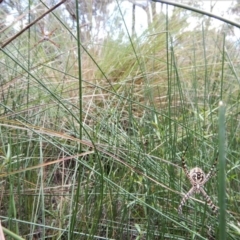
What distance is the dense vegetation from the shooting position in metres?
0.62

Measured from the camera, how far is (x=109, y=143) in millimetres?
829

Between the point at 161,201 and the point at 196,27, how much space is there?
1.43m

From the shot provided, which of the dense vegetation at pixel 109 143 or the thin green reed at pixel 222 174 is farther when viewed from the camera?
the dense vegetation at pixel 109 143

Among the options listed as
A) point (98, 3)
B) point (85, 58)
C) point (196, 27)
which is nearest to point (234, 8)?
point (196, 27)

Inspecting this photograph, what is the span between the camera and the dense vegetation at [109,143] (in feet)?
2.04

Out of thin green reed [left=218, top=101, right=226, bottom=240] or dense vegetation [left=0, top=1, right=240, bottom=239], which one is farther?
dense vegetation [left=0, top=1, right=240, bottom=239]

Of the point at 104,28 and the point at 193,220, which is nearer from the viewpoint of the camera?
the point at 193,220

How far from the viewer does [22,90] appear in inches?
40.1

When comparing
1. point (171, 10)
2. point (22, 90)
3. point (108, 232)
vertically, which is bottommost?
point (108, 232)

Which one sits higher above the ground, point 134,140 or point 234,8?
point 234,8

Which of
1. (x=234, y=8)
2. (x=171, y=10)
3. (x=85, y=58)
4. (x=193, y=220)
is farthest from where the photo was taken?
(x=234, y=8)

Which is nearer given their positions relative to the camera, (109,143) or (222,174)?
(222,174)

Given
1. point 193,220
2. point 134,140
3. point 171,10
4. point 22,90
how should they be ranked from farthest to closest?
point 171,10
point 22,90
point 134,140
point 193,220

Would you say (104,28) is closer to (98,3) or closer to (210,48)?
(98,3)
